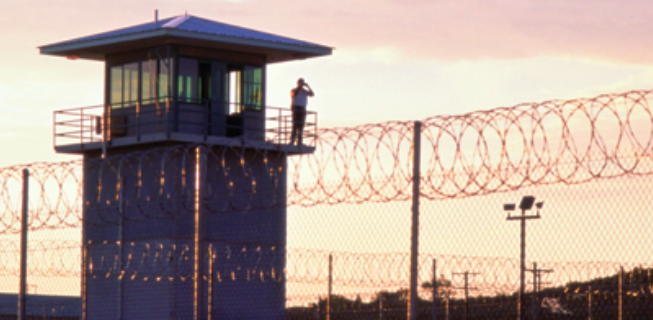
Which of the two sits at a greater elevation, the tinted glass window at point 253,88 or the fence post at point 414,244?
the tinted glass window at point 253,88

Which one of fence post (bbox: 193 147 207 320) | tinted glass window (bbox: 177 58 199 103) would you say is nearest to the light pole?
fence post (bbox: 193 147 207 320)

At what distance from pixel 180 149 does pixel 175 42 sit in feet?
8.02

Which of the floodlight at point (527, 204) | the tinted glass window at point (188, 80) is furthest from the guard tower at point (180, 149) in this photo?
the floodlight at point (527, 204)

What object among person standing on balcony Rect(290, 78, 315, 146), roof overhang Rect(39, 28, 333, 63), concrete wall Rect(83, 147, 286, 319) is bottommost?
concrete wall Rect(83, 147, 286, 319)

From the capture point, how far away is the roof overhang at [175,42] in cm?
2370

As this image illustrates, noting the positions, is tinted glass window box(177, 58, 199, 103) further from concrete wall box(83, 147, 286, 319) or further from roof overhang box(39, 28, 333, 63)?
concrete wall box(83, 147, 286, 319)

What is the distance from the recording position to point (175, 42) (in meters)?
23.9

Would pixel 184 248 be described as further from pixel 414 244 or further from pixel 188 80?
pixel 414 244

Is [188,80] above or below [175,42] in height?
below

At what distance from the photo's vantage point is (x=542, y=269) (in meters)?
13.3

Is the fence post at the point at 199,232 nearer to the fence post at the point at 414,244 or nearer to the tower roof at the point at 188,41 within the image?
the fence post at the point at 414,244

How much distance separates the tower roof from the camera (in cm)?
2370

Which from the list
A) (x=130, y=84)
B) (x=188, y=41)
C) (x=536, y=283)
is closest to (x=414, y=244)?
(x=536, y=283)

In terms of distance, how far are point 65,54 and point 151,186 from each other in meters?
4.20
